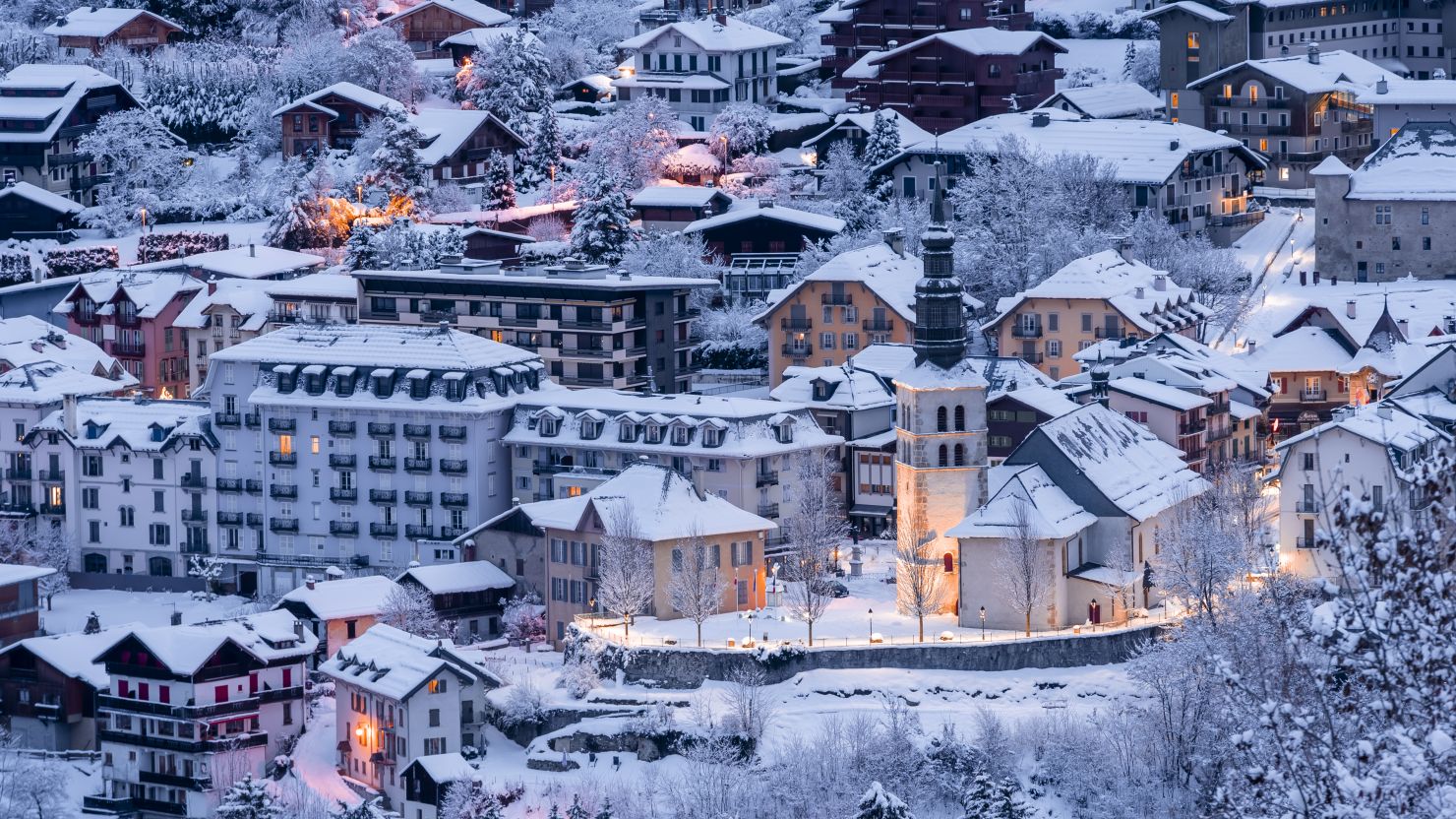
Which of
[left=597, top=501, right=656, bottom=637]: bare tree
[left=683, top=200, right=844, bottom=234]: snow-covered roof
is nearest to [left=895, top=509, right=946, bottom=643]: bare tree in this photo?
[left=597, top=501, right=656, bottom=637]: bare tree

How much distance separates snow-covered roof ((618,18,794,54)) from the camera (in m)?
137

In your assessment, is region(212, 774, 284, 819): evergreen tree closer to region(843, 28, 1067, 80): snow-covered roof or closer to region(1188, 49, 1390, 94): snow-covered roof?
region(843, 28, 1067, 80): snow-covered roof

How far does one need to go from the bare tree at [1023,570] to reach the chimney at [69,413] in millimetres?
32592

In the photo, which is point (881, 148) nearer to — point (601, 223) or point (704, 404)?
point (601, 223)

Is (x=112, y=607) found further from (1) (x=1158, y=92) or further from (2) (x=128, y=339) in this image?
(1) (x=1158, y=92)

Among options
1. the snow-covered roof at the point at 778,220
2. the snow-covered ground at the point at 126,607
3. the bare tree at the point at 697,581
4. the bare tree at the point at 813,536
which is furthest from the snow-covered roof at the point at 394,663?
the snow-covered roof at the point at 778,220

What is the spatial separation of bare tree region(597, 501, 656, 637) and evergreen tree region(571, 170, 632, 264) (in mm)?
32447

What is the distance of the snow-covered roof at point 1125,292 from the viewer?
102 metres

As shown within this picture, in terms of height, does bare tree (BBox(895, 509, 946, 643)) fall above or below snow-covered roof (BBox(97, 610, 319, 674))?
above

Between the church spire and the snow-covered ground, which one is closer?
the church spire

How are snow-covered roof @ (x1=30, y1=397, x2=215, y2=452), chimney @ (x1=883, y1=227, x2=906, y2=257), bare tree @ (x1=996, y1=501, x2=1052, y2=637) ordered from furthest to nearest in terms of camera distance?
chimney @ (x1=883, y1=227, x2=906, y2=257) < snow-covered roof @ (x1=30, y1=397, x2=215, y2=452) < bare tree @ (x1=996, y1=501, x2=1052, y2=637)

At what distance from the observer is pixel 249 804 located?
7512 cm

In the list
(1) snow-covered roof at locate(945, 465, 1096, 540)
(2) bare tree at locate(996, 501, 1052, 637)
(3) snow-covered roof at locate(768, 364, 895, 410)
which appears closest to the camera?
(2) bare tree at locate(996, 501, 1052, 637)

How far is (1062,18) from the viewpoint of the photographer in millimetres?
152125
